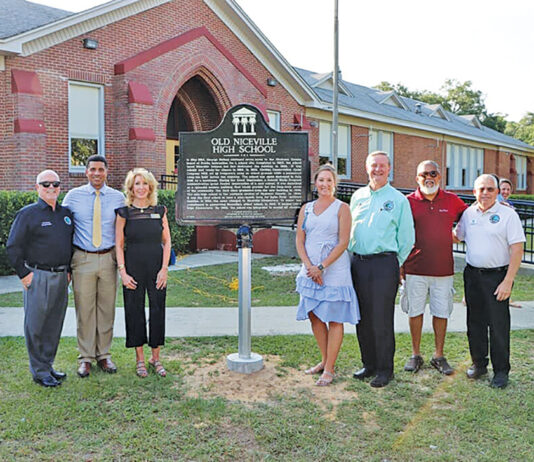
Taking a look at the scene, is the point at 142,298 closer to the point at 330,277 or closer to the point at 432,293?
the point at 330,277

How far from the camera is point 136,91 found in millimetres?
13898

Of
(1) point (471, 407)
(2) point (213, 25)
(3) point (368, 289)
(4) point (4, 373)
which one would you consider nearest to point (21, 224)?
(4) point (4, 373)

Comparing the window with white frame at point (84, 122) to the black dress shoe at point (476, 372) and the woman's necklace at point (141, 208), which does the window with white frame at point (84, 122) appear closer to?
the woman's necklace at point (141, 208)

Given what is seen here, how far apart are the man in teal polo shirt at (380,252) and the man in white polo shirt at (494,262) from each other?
55 centimetres

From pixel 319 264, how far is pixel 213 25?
13.6m

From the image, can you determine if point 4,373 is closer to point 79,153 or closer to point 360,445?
point 360,445

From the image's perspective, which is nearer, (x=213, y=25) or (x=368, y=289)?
(x=368, y=289)

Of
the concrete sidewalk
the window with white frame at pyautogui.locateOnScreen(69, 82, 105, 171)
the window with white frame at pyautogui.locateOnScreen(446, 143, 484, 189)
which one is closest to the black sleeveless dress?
the concrete sidewalk

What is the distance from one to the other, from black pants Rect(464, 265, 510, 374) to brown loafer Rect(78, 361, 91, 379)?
10.6 feet

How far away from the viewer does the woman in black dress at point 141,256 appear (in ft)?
15.4

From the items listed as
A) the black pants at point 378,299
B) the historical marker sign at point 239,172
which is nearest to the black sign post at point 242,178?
the historical marker sign at point 239,172

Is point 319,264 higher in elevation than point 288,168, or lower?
lower

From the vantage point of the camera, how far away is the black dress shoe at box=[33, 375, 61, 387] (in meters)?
4.51

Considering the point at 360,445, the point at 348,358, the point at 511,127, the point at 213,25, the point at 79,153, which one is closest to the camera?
the point at 360,445
